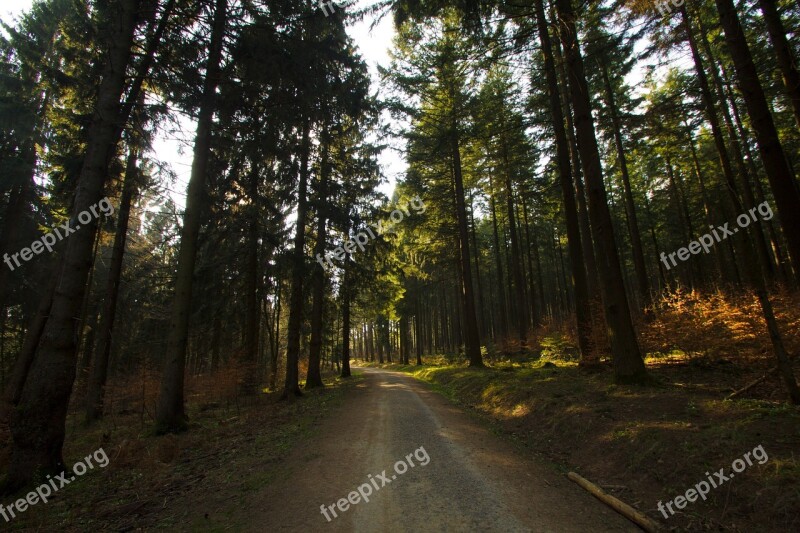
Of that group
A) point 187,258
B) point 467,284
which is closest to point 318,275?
point 187,258

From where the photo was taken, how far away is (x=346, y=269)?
17.9m

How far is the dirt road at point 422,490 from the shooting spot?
407 cm

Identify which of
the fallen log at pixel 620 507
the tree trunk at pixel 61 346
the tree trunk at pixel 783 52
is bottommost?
the fallen log at pixel 620 507

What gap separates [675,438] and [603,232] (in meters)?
5.43

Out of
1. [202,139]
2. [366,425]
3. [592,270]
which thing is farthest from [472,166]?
[366,425]

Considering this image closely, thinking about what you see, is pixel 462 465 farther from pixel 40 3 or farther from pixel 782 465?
pixel 40 3

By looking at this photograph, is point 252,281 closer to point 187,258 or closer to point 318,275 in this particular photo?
point 318,275

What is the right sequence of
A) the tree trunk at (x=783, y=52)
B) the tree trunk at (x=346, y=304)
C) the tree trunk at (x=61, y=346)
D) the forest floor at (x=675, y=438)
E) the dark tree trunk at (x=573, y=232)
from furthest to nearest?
the tree trunk at (x=346, y=304), the dark tree trunk at (x=573, y=232), the tree trunk at (x=783, y=52), the tree trunk at (x=61, y=346), the forest floor at (x=675, y=438)

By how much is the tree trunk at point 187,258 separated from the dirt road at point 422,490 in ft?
13.4

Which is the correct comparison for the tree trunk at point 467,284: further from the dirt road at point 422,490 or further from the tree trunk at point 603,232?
the dirt road at point 422,490

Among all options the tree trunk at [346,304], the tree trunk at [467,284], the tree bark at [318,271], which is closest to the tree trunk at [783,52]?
the tree trunk at [467,284]

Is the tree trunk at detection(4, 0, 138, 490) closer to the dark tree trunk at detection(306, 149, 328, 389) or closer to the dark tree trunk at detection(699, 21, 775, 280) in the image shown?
the dark tree trunk at detection(306, 149, 328, 389)

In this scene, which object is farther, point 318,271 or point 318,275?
point 318,275

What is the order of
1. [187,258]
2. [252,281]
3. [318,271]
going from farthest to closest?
[318,271] < [252,281] < [187,258]
